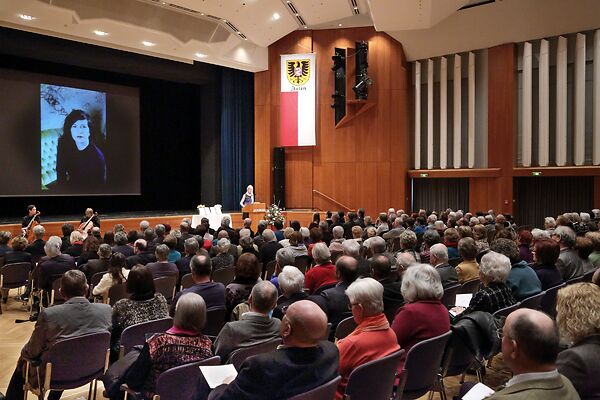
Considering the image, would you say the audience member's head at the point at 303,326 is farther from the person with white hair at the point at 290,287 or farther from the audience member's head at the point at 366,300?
the person with white hair at the point at 290,287

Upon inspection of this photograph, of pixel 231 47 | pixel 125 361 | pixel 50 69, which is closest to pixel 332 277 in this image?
pixel 125 361

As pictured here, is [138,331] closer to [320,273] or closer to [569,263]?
[320,273]

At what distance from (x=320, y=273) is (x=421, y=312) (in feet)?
6.60

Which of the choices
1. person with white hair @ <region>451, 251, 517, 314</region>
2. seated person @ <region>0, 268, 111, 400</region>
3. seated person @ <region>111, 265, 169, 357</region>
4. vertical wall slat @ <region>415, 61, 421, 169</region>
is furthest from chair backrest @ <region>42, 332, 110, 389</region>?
vertical wall slat @ <region>415, 61, 421, 169</region>

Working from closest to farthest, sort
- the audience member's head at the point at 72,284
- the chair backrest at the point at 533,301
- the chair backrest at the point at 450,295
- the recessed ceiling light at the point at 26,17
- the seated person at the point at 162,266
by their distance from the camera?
the audience member's head at the point at 72,284 < the chair backrest at the point at 533,301 < the chair backrest at the point at 450,295 < the seated person at the point at 162,266 < the recessed ceiling light at the point at 26,17

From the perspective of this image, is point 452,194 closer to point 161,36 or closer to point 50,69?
point 161,36

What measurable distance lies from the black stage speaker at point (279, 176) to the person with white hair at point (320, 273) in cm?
1247

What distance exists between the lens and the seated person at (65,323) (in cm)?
365

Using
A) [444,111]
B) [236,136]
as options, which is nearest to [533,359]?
[444,111]

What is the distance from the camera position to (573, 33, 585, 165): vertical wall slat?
14055mm

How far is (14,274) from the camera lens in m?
7.27

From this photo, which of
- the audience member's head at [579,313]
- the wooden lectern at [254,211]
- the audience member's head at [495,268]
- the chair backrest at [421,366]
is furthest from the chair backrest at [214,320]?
the wooden lectern at [254,211]

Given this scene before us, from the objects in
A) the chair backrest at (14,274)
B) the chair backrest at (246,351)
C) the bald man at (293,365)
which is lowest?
the chair backrest at (14,274)

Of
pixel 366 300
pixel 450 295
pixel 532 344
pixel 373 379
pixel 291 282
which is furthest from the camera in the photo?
pixel 450 295
